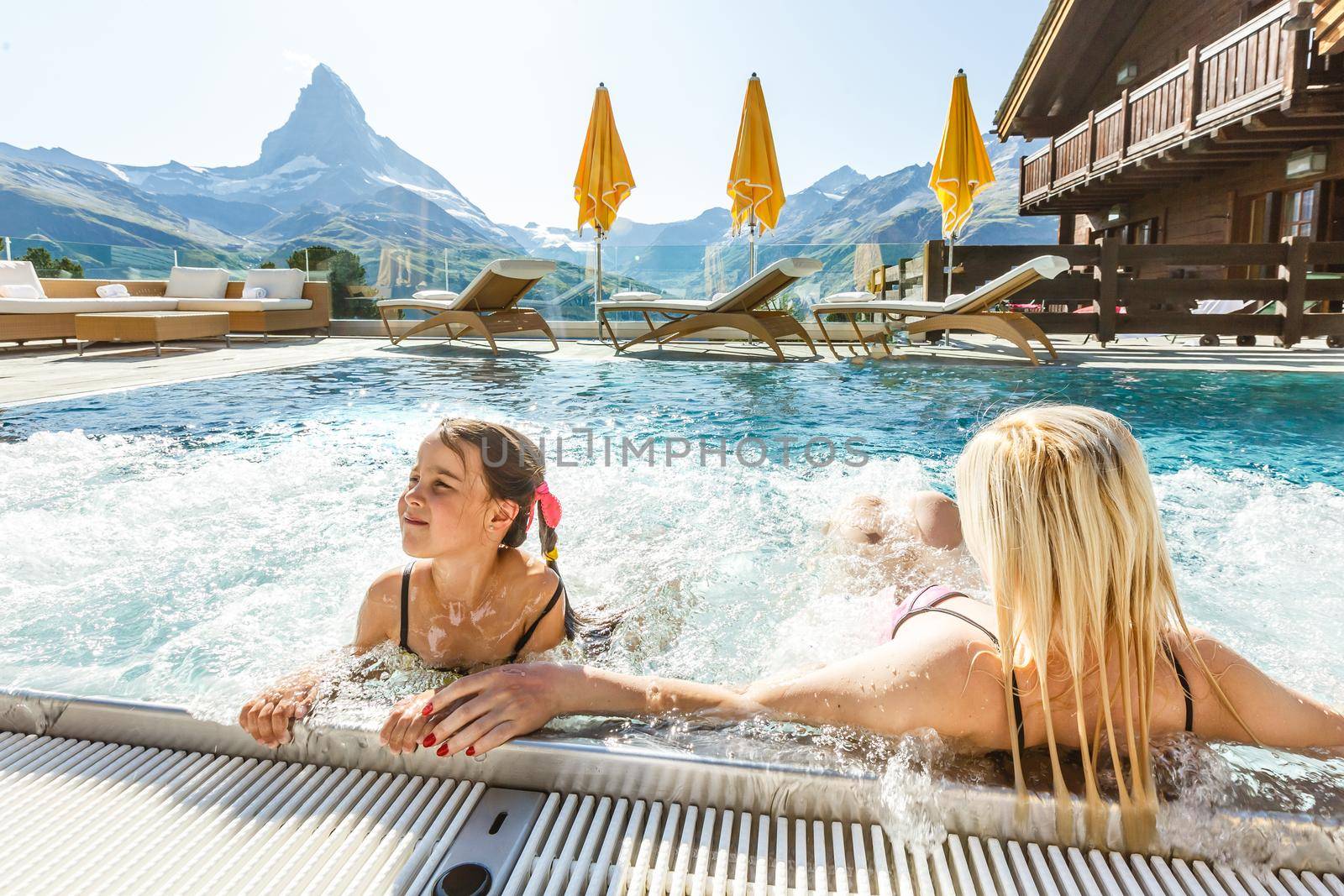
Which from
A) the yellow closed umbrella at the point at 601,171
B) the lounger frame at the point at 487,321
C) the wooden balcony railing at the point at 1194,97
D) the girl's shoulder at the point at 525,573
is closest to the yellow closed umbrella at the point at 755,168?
the yellow closed umbrella at the point at 601,171

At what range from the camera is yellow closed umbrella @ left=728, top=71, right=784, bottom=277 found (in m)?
10.7

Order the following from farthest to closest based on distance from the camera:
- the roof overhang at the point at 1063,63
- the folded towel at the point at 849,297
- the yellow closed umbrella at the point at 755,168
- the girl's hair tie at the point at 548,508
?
1. the roof overhang at the point at 1063,63
2. the yellow closed umbrella at the point at 755,168
3. the folded towel at the point at 849,297
4. the girl's hair tie at the point at 548,508

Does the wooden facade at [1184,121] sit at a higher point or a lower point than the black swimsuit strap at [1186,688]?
higher

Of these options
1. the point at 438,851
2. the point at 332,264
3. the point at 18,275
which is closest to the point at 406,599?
the point at 438,851

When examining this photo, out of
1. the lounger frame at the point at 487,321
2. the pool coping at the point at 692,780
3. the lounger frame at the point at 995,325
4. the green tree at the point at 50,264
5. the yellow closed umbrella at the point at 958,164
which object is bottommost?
the pool coping at the point at 692,780

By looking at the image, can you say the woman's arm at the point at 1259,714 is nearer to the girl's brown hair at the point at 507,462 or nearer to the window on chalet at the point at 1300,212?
the girl's brown hair at the point at 507,462

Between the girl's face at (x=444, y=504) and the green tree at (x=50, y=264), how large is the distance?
12397 mm

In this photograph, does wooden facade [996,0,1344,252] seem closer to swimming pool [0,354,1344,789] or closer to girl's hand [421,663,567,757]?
swimming pool [0,354,1344,789]

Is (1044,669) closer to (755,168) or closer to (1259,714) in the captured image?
(1259,714)

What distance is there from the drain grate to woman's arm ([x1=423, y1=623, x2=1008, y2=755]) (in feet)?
0.34

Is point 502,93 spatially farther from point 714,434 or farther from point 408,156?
point 408,156

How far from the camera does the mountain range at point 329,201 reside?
109562 mm

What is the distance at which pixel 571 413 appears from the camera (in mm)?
5125

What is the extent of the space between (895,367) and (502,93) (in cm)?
2502
